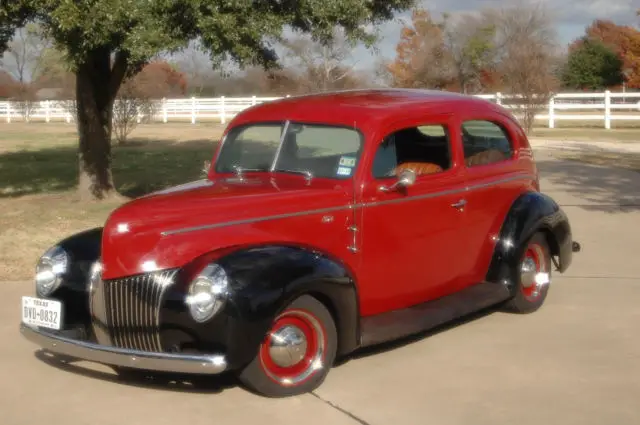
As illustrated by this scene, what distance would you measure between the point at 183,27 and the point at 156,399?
6060mm

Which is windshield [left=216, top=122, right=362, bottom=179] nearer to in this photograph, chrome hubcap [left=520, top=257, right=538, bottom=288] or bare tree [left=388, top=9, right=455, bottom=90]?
chrome hubcap [left=520, top=257, right=538, bottom=288]

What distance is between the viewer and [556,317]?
7402 mm

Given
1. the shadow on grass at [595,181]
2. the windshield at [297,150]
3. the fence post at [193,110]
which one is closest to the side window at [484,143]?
the windshield at [297,150]

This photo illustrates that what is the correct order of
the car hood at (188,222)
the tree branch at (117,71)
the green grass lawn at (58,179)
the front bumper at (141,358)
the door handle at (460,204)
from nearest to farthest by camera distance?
the front bumper at (141,358) < the car hood at (188,222) < the door handle at (460,204) < the green grass lawn at (58,179) < the tree branch at (117,71)

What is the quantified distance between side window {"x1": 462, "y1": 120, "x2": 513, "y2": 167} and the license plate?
10.3 ft

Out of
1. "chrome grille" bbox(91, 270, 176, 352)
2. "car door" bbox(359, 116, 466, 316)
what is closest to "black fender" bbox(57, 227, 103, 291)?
"chrome grille" bbox(91, 270, 176, 352)

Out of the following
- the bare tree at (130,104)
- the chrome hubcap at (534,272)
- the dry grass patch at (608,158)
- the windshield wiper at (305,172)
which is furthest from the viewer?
the bare tree at (130,104)

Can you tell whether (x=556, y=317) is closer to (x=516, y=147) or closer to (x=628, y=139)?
(x=516, y=147)

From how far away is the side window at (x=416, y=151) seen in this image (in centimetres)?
641

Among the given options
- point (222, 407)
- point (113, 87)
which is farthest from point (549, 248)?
point (113, 87)

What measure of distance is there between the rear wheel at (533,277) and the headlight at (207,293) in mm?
2960

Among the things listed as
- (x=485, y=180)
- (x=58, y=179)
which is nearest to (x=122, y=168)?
(x=58, y=179)

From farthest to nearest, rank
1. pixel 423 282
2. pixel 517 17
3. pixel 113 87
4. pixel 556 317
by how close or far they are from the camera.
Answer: pixel 517 17 → pixel 113 87 → pixel 556 317 → pixel 423 282

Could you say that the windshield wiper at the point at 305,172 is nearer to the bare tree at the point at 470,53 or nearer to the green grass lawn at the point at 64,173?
the green grass lawn at the point at 64,173
